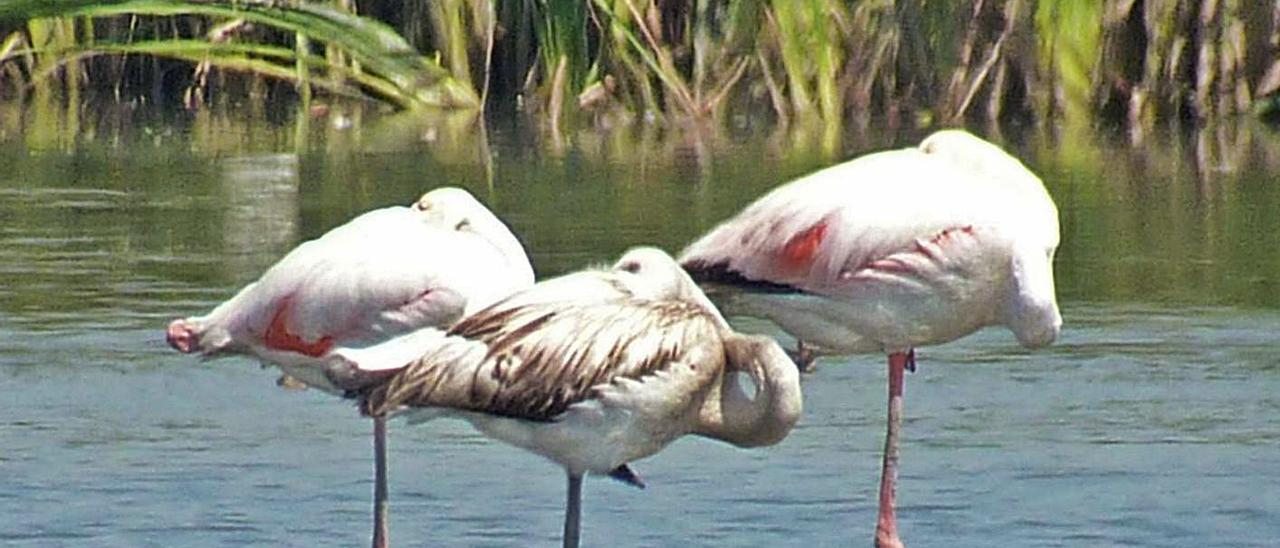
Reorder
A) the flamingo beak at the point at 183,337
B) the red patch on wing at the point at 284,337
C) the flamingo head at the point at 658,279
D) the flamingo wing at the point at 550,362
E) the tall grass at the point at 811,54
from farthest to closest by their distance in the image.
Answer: the tall grass at the point at 811,54
the flamingo beak at the point at 183,337
the red patch on wing at the point at 284,337
the flamingo head at the point at 658,279
the flamingo wing at the point at 550,362

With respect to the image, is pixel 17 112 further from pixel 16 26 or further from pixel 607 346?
pixel 607 346

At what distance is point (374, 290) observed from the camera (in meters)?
6.71

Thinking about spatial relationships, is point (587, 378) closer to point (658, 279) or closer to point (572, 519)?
point (572, 519)

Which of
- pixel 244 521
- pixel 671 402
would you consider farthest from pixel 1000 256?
pixel 244 521

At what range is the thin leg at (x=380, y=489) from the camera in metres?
6.43

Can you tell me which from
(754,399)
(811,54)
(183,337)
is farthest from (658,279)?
(811,54)

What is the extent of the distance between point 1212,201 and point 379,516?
7.43 m

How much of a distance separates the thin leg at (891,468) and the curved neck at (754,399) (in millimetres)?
521

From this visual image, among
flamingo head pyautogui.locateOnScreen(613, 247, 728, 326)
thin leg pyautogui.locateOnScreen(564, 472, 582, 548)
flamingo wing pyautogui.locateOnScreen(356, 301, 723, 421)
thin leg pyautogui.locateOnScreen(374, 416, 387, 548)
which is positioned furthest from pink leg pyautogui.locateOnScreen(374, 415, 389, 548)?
flamingo head pyautogui.locateOnScreen(613, 247, 728, 326)

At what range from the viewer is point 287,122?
18.9 metres

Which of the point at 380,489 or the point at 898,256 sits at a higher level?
the point at 898,256

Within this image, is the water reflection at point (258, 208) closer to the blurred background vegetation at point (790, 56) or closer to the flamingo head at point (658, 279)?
the blurred background vegetation at point (790, 56)

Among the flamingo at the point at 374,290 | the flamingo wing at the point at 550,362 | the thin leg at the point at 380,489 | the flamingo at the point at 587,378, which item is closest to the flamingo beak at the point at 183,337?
the flamingo at the point at 374,290

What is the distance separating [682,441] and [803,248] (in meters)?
0.98
